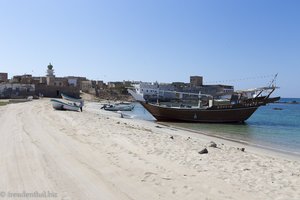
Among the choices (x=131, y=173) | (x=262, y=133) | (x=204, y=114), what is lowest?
(x=262, y=133)

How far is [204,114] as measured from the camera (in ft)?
122

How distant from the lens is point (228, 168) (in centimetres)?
951

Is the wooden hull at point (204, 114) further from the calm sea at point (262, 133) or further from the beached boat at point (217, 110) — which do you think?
the calm sea at point (262, 133)

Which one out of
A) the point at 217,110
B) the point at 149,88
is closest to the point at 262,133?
the point at 217,110

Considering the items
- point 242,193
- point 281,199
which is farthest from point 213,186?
point 281,199

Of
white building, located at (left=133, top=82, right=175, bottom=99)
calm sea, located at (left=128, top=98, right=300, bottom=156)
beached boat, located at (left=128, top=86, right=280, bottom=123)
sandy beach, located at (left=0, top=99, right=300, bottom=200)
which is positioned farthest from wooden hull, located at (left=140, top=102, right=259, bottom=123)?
white building, located at (left=133, top=82, right=175, bottom=99)

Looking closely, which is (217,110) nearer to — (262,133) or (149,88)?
(262,133)

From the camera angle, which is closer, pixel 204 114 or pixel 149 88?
pixel 204 114

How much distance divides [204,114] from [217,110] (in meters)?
1.47

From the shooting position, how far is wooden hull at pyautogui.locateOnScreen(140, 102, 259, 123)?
122ft

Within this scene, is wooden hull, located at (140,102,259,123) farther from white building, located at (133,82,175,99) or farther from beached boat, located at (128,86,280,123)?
white building, located at (133,82,175,99)

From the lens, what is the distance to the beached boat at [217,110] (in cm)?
3738

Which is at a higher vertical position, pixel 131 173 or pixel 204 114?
pixel 131 173

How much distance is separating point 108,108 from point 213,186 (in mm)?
46818
